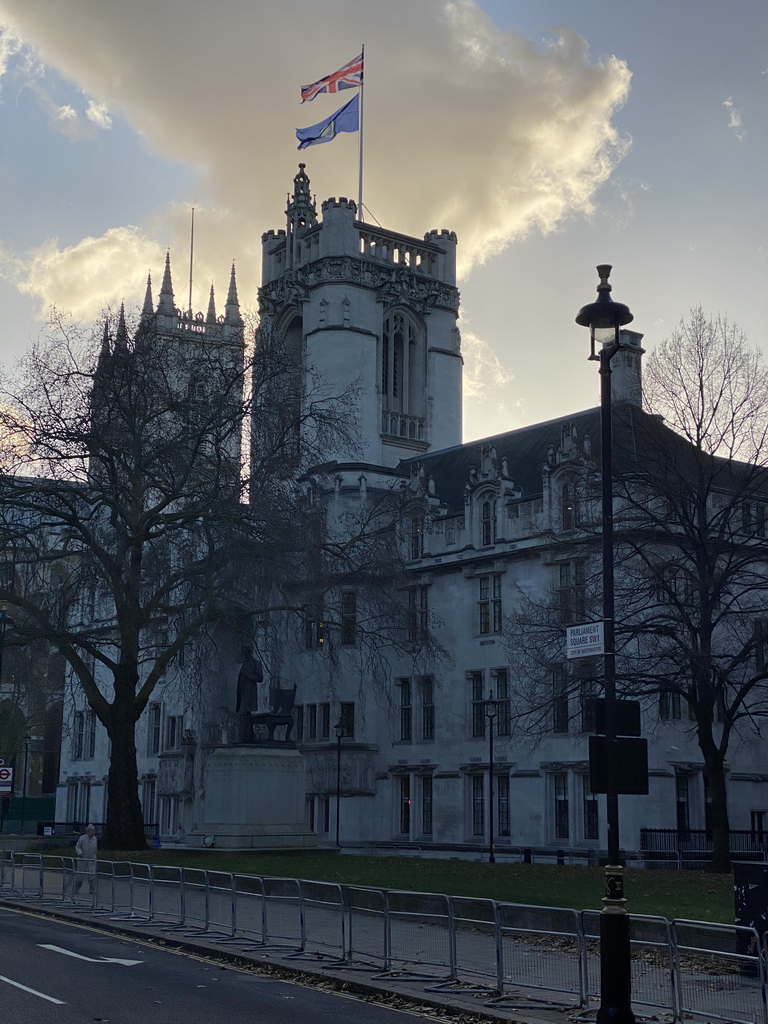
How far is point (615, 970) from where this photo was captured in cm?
1380

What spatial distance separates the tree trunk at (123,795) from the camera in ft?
140

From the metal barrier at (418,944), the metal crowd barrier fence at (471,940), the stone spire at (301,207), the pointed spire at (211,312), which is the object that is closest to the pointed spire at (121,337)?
the metal crowd barrier fence at (471,940)

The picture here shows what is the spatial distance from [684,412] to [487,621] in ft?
72.8

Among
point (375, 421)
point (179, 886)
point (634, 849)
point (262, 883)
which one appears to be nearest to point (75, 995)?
point (262, 883)

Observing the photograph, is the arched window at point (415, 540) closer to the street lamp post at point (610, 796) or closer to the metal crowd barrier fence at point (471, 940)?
the metal crowd barrier fence at point (471, 940)

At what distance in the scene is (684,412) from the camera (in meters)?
39.9

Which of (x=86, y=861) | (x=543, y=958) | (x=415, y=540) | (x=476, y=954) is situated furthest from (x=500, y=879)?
(x=415, y=540)

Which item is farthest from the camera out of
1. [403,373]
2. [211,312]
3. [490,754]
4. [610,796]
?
[211,312]

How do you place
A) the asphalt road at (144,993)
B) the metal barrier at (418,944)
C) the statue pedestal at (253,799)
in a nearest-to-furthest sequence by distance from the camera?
1. the asphalt road at (144,993)
2. the metal barrier at (418,944)
3. the statue pedestal at (253,799)

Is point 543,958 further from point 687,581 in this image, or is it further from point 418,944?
point 687,581

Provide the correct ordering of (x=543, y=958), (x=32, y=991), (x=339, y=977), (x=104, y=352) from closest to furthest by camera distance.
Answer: (x=32, y=991) < (x=543, y=958) < (x=339, y=977) < (x=104, y=352)

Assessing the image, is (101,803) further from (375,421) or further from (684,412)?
(684,412)

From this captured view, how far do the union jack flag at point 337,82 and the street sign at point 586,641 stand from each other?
55.8 metres

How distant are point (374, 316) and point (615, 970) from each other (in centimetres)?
6055
